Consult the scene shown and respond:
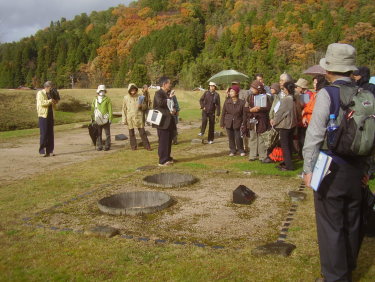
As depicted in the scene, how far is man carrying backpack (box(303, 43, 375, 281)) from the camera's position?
3.05 meters

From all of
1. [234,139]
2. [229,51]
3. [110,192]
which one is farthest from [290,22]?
[110,192]

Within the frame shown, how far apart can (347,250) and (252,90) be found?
635cm

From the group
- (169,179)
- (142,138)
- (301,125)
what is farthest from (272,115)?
(142,138)

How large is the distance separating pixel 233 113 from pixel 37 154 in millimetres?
5430

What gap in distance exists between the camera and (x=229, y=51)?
6456cm

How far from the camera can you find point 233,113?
10.0 meters

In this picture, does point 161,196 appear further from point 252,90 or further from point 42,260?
point 252,90

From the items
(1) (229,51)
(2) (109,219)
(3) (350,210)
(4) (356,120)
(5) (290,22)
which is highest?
(5) (290,22)

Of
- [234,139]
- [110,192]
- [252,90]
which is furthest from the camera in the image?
[234,139]

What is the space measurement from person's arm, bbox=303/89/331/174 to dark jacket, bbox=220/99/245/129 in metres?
6.73

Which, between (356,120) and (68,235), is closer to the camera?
(356,120)

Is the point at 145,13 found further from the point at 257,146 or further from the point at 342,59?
the point at 342,59

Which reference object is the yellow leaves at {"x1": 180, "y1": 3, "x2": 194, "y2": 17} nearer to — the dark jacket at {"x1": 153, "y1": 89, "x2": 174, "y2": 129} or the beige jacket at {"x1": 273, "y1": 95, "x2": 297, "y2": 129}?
the dark jacket at {"x1": 153, "y1": 89, "x2": 174, "y2": 129}

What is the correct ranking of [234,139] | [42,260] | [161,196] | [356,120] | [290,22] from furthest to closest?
[290,22] → [234,139] → [161,196] → [42,260] → [356,120]
